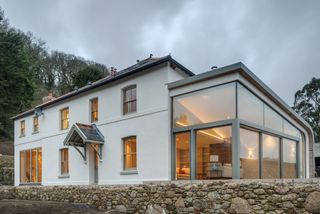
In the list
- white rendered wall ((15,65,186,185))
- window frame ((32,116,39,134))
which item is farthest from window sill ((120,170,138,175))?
window frame ((32,116,39,134))

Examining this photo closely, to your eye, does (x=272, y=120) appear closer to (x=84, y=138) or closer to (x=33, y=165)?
(x=84, y=138)

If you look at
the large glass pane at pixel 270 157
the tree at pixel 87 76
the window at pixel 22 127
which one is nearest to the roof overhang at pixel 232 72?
the large glass pane at pixel 270 157

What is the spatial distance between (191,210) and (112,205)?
326 cm

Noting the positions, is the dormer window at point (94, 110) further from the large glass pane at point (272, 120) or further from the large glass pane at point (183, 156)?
the large glass pane at point (272, 120)

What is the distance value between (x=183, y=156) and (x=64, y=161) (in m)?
8.67

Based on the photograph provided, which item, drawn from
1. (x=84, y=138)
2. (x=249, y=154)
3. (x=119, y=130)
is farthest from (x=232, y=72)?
(x=84, y=138)

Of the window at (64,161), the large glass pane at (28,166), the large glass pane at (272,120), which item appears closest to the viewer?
the large glass pane at (272,120)

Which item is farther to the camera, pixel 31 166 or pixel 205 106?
pixel 31 166

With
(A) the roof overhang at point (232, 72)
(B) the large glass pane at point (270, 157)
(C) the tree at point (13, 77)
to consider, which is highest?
(C) the tree at point (13, 77)

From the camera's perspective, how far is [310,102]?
150 feet

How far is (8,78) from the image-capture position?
32312mm

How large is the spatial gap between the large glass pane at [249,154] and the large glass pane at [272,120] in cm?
124

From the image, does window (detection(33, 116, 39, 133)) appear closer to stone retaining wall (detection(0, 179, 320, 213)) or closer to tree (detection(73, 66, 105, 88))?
stone retaining wall (detection(0, 179, 320, 213))

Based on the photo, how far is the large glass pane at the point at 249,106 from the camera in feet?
39.0
